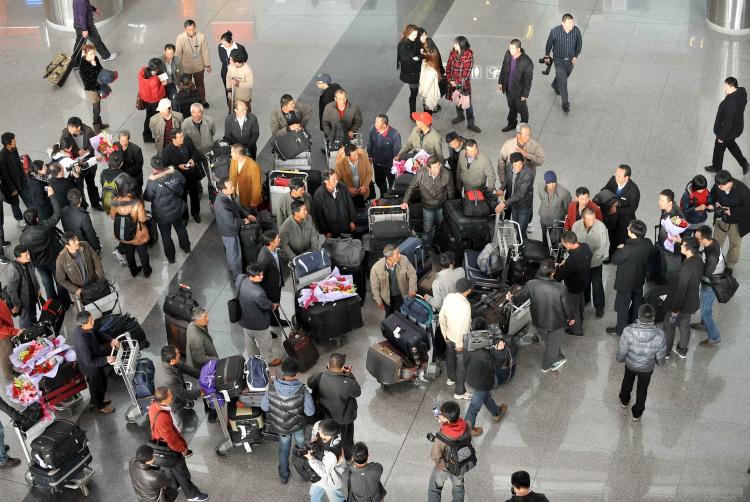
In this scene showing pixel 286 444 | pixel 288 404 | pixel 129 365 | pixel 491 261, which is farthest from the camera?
pixel 491 261

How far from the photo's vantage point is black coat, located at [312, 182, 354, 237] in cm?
1235

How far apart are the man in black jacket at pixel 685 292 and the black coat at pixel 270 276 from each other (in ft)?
13.6

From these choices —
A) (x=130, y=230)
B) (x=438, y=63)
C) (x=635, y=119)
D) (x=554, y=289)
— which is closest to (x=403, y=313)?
(x=554, y=289)

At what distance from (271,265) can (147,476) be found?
2999 millimetres

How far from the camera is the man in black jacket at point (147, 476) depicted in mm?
8875

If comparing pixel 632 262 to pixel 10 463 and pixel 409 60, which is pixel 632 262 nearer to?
pixel 409 60

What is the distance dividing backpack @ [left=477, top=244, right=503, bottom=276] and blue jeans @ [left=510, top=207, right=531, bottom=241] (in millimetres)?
883

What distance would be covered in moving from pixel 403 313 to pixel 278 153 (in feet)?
12.0

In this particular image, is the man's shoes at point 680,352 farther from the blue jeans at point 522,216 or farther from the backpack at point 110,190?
the backpack at point 110,190

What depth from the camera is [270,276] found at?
36.9 feet

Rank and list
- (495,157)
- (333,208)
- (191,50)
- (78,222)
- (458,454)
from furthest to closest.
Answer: (191,50) < (495,157) < (333,208) < (78,222) < (458,454)

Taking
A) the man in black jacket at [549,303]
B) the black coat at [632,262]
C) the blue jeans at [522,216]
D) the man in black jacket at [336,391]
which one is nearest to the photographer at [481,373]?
the man in black jacket at [549,303]

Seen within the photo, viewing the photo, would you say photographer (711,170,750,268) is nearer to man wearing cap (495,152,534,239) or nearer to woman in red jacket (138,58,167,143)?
man wearing cap (495,152,534,239)

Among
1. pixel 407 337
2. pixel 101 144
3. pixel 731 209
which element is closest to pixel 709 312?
pixel 731 209
